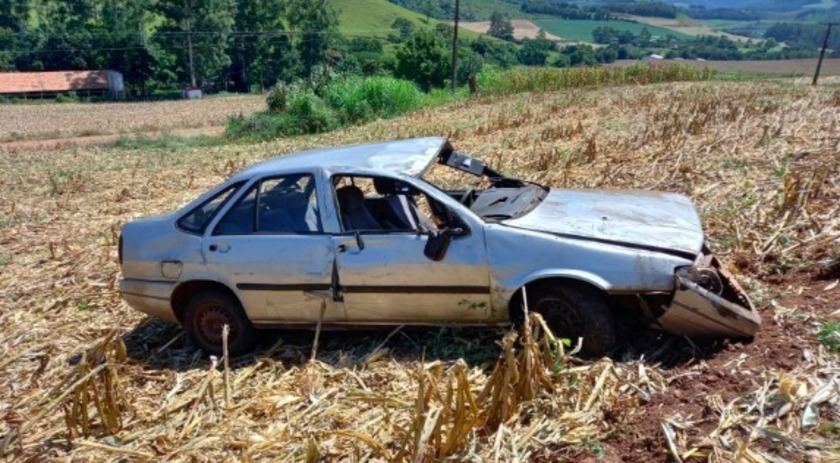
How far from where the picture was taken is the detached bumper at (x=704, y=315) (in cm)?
453

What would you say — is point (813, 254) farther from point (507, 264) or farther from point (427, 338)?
point (427, 338)

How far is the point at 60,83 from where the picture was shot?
220ft

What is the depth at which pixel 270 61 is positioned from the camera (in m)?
73.7

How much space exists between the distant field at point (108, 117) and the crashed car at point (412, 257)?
3473 cm

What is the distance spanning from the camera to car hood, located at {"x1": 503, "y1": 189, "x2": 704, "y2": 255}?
482 cm

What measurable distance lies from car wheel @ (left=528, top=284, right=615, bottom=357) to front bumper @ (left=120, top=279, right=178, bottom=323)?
10.4 ft

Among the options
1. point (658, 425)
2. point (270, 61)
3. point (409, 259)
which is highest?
point (409, 259)

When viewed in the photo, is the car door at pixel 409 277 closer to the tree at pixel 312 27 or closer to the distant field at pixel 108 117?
the distant field at pixel 108 117

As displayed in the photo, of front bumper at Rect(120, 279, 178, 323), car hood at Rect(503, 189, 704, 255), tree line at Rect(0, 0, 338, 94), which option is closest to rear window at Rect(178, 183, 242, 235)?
front bumper at Rect(120, 279, 178, 323)

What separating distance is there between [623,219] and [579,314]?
0.88 metres

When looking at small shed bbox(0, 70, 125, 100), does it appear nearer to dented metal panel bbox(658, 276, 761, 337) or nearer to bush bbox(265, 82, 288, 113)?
bush bbox(265, 82, 288, 113)

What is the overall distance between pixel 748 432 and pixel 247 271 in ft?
12.3

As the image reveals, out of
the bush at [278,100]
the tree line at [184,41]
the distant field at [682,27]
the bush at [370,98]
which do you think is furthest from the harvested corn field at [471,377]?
the distant field at [682,27]

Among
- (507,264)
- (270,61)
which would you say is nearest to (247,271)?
(507,264)
